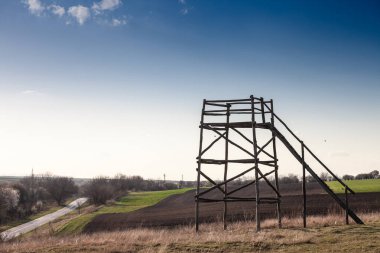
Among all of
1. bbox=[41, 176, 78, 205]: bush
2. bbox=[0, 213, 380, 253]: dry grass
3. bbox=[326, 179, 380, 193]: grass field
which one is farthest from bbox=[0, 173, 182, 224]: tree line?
bbox=[0, 213, 380, 253]: dry grass

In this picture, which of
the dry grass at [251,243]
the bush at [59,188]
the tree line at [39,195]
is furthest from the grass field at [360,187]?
the bush at [59,188]

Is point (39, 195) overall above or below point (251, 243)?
below

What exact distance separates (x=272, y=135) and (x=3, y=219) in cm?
5048

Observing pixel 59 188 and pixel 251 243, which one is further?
pixel 59 188

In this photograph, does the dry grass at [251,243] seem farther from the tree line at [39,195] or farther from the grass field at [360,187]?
the tree line at [39,195]

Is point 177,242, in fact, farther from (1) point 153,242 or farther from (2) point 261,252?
(2) point 261,252

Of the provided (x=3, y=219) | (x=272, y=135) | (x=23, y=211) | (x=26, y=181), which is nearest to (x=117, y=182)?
(x=26, y=181)

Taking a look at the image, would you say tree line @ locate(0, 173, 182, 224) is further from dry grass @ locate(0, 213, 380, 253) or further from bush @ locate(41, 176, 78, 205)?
dry grass @ locate(0, 213, 380, 253)

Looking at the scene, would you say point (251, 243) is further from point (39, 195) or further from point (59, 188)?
point (59, 188)

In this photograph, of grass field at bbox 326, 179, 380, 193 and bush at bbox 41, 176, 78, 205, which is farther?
bush at bbox 41, 176, 78, 205

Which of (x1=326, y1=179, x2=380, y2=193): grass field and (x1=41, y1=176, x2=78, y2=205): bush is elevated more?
(x1=326, y1=179, x2=380, y2=193): grass field

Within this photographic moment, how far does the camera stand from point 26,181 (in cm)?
10888

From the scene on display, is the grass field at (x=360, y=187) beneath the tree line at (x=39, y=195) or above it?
above

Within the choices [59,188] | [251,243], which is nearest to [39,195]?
[59,188]
